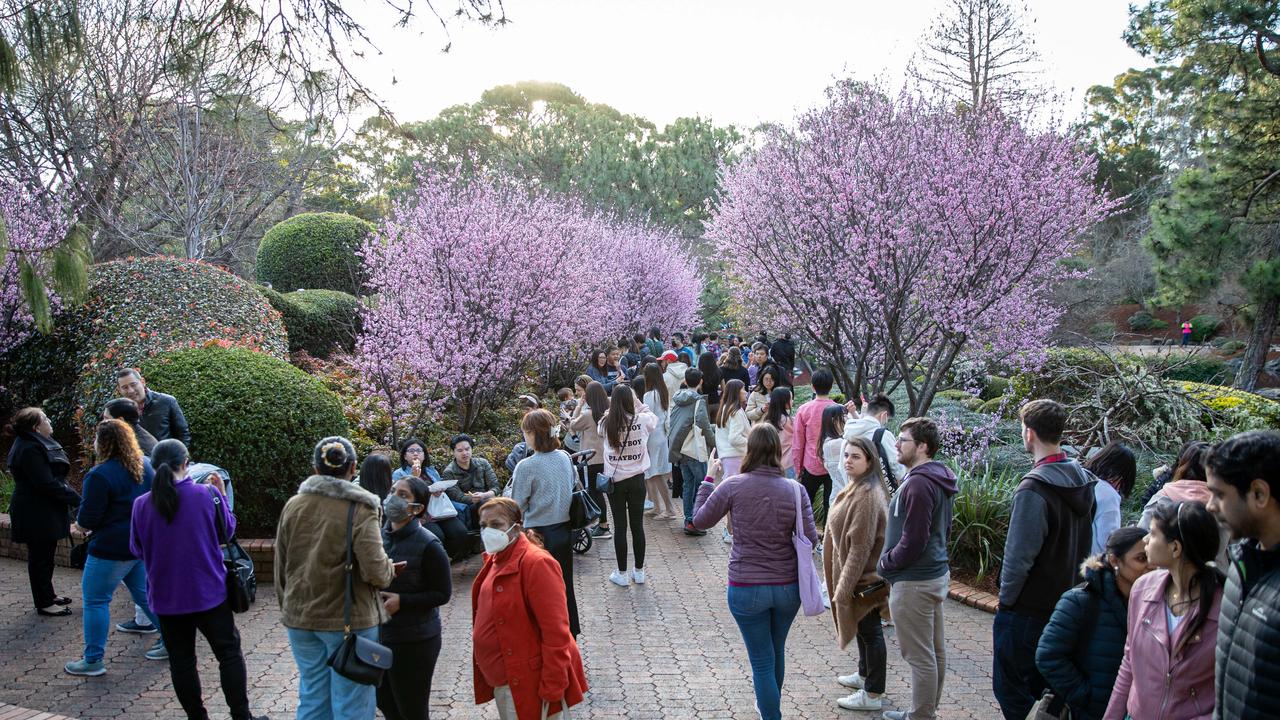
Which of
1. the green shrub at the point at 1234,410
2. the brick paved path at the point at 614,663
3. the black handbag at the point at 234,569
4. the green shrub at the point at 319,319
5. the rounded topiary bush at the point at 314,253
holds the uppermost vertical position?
the rounded topiary bush at the point at 314,253

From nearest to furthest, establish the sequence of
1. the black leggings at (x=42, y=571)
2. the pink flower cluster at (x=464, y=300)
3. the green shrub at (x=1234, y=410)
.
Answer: the black leggings at (x=42, y=571) < the green shrub at (x=1234, y=410) < the pink flower cluster at (x=464, y=300)

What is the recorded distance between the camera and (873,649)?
16.8ft

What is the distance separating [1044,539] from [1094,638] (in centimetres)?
76

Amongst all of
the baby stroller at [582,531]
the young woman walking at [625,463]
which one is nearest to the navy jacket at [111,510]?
the young woman walking at [625,463]

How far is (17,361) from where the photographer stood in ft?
35.8

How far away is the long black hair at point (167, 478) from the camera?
445cm

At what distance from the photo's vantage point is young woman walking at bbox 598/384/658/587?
23.6 feet

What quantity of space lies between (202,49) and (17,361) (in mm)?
7801

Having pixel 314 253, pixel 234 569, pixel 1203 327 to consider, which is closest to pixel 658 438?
pixel 234 569

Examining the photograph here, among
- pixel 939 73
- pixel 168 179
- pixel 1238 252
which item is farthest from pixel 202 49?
pixel 939 73

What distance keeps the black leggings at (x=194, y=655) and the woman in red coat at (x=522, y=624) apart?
146 cm

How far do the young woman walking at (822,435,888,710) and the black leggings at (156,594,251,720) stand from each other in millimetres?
3214

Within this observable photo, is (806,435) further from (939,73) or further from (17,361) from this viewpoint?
(939,73)

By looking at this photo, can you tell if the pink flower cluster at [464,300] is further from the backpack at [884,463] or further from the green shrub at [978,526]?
the green shrub at [978,526]
